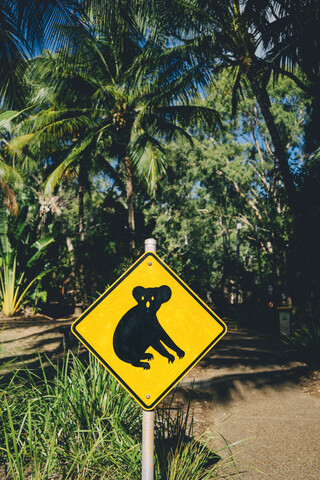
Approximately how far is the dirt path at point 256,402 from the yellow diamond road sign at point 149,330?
4.00ft

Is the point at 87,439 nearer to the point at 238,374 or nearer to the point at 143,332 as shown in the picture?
the point at 143,332

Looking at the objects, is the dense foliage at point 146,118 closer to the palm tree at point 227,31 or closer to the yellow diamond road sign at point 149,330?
the palm tree at point 227,31

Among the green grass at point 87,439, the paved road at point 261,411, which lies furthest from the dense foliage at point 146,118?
the green grass at point 87,439

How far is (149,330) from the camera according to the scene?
2.45 metres

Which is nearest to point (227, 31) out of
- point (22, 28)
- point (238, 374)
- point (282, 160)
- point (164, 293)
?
point (282, 160)

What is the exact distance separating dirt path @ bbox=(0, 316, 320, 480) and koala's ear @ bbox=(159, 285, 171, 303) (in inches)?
54.1

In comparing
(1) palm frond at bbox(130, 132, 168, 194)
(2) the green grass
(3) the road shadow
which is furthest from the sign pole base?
(1) palm frond at bbox(130, 132, 168, 194)

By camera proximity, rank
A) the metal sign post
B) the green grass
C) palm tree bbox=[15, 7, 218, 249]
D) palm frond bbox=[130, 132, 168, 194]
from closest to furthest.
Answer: the metal sign post < the green grass < palm frond bbox=[130, 132, 168, 194] < palm tree bbox=[15, 7, 218, 249]

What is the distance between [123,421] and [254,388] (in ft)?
11.7

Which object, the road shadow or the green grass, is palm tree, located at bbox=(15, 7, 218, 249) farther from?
the green grass

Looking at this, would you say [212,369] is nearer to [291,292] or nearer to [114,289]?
[291,292]

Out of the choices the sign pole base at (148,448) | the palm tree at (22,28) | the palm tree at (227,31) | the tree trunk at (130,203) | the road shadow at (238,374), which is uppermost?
the palm tree at (227,31)

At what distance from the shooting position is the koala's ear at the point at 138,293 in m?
2.49

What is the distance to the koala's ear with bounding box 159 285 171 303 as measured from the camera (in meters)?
2.47
